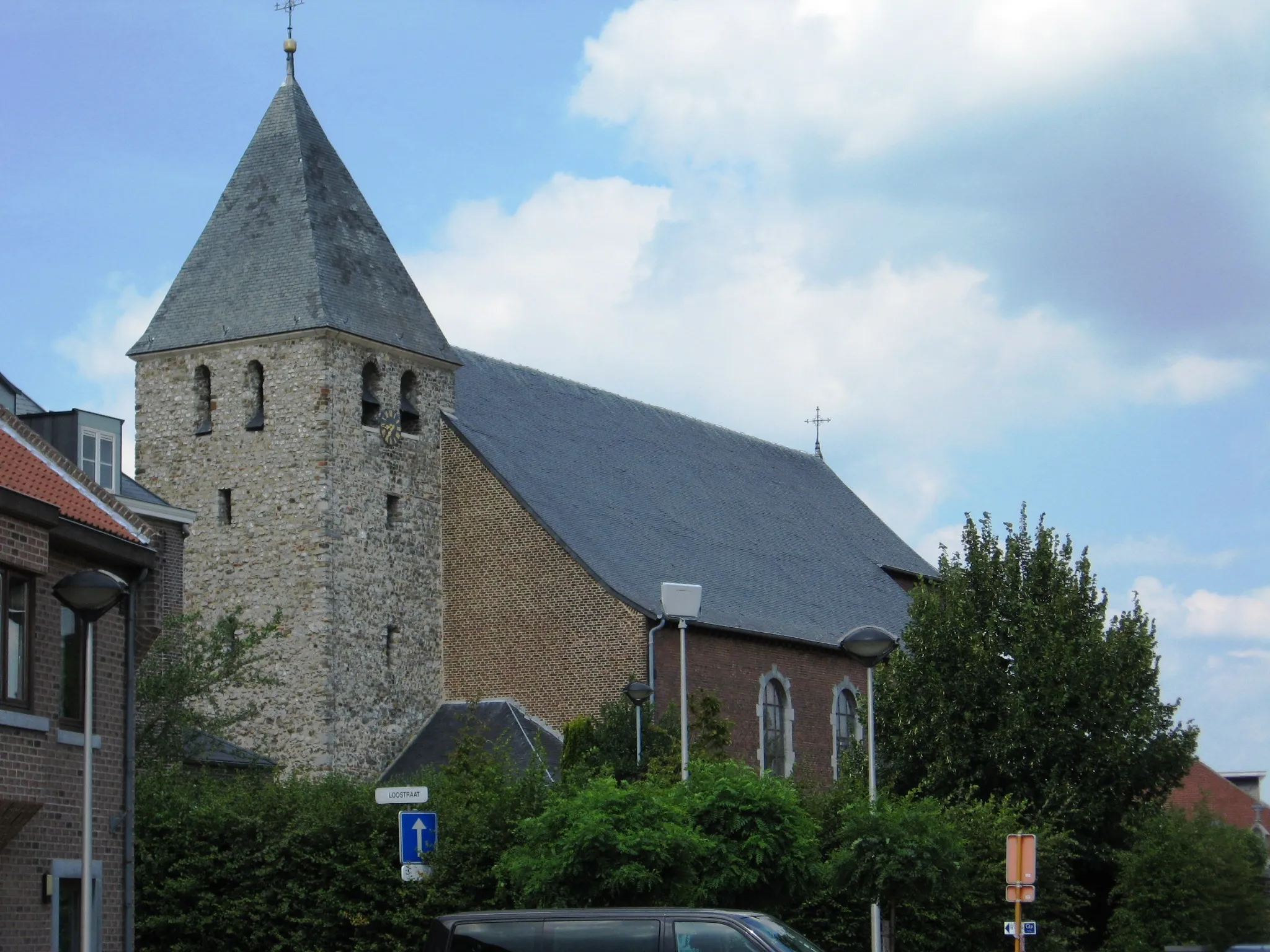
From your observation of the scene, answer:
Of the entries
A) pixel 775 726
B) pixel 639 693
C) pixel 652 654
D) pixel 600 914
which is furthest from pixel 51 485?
pixel 775 726

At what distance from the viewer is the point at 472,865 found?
25.7 m

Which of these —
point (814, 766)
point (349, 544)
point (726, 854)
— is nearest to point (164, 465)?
point (349, 544)

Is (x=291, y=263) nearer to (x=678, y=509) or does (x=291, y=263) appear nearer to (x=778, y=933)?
(x=678, y=509)

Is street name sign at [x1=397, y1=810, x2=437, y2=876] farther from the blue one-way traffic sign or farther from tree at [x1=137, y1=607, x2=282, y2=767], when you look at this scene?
tree at [x1=137, y1=607, x2=282, y2=767]

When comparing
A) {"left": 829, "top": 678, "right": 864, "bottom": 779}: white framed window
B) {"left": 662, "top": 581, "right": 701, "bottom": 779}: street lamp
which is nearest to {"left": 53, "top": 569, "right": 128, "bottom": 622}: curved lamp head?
{"left": 662, "top": 581, "right": 701, "bottom": 779}: street lamp

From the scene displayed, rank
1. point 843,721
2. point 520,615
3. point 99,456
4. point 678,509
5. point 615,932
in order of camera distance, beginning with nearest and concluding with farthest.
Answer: point 615,932 < point 99,456 < point 520,615 < point 843,721 < point 678,509

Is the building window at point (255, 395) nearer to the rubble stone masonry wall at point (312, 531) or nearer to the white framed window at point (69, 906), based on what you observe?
the rubble stone masonry wall at point (312, 531)

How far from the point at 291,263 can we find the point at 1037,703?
1746 centimetres

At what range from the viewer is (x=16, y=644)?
731 inches

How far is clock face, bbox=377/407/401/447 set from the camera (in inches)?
1599

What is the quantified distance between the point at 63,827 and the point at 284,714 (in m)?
18.7

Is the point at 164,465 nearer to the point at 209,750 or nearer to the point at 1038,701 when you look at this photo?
the point at 209,750

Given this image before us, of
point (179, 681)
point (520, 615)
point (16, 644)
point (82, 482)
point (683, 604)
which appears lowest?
point (179, 681)

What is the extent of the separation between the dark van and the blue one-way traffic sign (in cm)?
333
